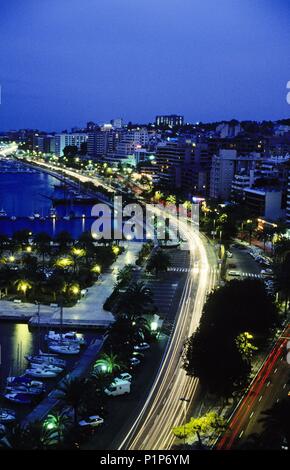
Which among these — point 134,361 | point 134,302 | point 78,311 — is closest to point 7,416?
point 134,361

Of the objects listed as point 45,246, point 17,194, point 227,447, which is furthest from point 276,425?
point 17,194

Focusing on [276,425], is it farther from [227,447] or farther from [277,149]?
[277,149]

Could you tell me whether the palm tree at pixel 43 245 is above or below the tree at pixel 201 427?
above

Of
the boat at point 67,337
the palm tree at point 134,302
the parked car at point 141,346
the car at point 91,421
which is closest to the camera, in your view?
the car at point 91,421

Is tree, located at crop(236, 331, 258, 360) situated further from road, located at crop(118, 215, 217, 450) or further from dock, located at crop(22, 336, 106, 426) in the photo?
dock, located at crop(22, 336, 106, 426)

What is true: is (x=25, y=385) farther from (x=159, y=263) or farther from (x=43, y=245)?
(x=43, y=245)

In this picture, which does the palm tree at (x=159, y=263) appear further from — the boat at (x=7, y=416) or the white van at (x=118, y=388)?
the boat at (x=7, y=416)

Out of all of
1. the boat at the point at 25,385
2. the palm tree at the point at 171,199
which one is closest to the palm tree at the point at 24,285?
the boat at the point at 25,385
